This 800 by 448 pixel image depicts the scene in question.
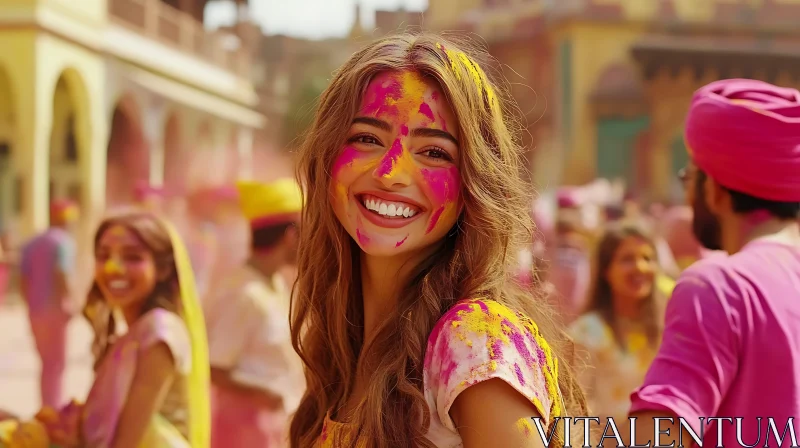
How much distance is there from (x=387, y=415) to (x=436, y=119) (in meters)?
0.49

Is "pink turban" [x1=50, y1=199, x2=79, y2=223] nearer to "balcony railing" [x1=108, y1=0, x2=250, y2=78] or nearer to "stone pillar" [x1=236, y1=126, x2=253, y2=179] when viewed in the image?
"balcony railing" [x1=108, y1=0, x2=250, y2=78]

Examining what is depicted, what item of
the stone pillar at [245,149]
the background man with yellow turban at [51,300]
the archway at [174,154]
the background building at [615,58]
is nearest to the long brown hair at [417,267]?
the background man with yellow turban at [51,300]

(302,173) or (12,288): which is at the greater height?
(302,173)

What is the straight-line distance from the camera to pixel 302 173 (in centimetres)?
196

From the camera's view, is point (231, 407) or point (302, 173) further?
point (231, 407)

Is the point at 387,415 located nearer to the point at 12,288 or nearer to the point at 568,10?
the point at 12,288

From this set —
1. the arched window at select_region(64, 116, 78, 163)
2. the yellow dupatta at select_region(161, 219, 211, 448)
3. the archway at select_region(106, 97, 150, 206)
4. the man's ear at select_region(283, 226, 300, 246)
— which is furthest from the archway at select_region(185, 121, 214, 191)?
the yellow dupatta at select_region(161, 219, 211, 448)

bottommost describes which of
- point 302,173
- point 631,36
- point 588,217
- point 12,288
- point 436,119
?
point 12,288

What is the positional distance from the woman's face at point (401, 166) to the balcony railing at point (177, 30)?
793 cm

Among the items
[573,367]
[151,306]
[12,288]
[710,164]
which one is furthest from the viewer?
[12,288]

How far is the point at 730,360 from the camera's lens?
185 cm

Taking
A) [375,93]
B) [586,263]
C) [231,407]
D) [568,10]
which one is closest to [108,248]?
[231,407]

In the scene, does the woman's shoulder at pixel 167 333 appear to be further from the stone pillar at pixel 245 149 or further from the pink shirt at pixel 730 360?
the stone pillar at pixel 245 149

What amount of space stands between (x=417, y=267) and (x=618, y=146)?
16.6 m
